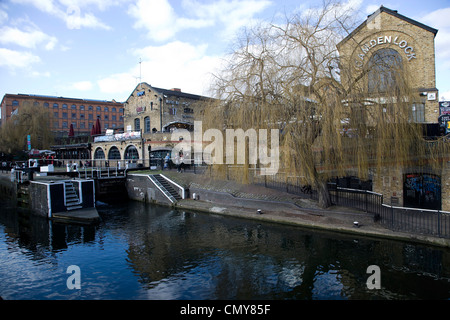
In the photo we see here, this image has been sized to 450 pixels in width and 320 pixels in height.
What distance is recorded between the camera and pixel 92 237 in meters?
12.8

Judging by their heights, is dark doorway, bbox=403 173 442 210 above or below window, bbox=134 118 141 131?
below

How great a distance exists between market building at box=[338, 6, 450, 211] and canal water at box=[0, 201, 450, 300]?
4.01 meters

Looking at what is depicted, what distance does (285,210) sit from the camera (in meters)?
14.2

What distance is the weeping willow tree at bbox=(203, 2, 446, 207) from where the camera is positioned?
422 inches

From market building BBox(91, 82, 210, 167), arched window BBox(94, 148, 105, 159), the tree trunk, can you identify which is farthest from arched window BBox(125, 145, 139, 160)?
the tree trunk

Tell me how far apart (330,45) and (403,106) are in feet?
12.2

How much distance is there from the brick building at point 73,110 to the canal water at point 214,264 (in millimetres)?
54725

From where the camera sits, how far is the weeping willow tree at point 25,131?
4019cm

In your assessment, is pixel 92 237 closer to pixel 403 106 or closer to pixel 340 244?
pixel 340 244

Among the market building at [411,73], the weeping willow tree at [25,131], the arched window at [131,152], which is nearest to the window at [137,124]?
the arched window at [131,152]
